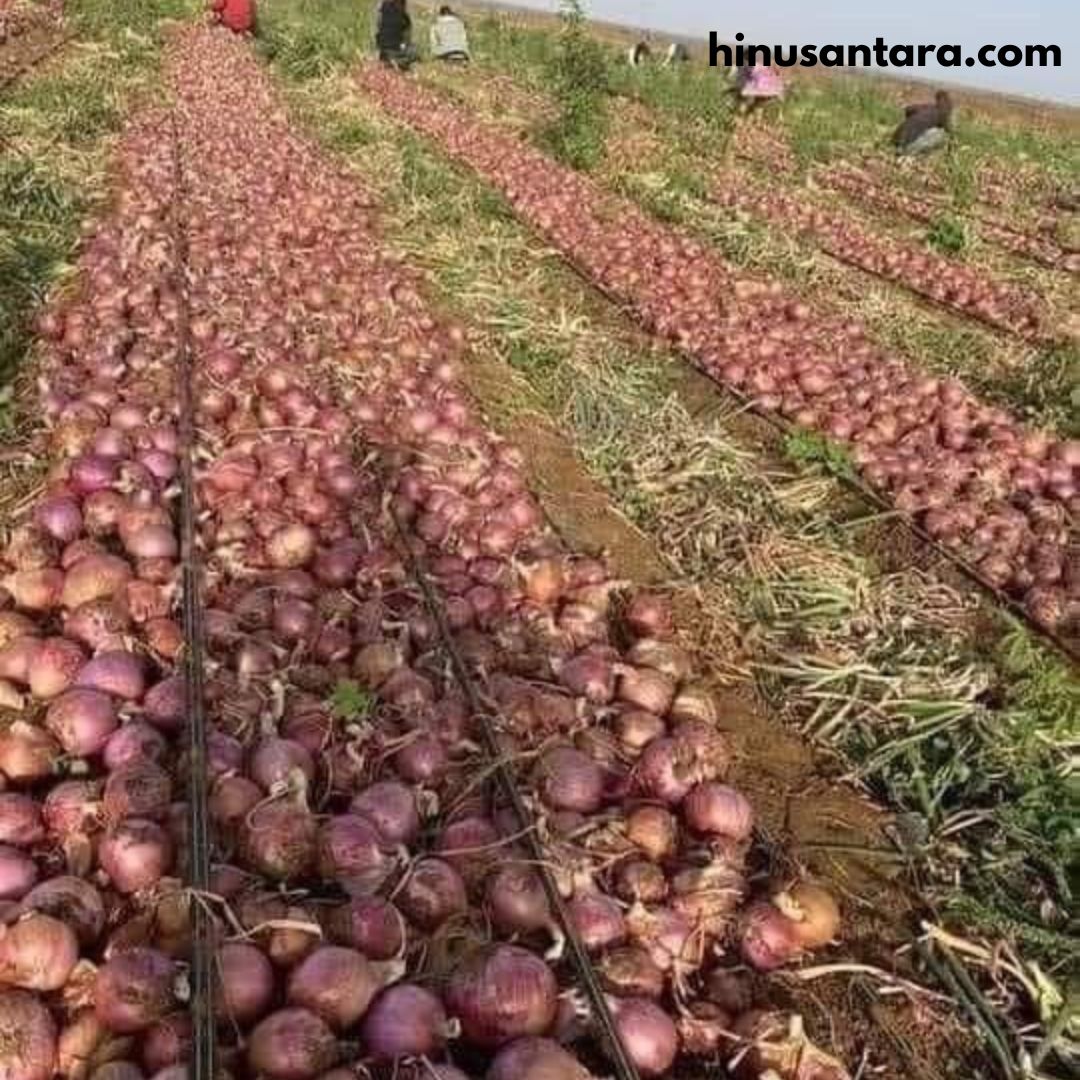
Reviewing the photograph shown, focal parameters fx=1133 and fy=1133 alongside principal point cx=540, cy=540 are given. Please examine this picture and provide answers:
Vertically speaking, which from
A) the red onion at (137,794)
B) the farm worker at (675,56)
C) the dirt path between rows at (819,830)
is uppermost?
the farm worker at (675,56)

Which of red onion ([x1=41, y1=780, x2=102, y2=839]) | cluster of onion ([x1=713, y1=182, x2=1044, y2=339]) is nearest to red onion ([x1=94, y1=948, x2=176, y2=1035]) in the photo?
red onion ([x1=41, y1=780, x2=102, y2=839])

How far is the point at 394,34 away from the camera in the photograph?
22.4 metres

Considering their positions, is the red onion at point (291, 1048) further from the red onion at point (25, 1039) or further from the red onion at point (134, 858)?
the red onion at point (134, 858)

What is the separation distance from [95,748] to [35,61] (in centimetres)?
1775

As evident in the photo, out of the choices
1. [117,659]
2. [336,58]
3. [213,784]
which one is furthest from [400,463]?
[336,58]

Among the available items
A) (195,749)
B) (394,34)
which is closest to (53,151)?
(195,749)

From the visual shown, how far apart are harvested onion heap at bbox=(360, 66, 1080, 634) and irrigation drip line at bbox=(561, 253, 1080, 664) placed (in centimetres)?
4

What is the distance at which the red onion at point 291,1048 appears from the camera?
7.34 feet

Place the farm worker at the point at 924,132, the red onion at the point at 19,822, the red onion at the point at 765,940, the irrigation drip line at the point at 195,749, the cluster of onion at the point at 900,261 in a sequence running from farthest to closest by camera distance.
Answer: the farm worker at the point at 924,132, the cluster of onion at the point at 900,261, the red onion at the point at 765,940, the red onion at the point at 19,822, the irrigation drip line at the point at 195,749

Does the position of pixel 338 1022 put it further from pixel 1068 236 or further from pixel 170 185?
pixel 1068 236

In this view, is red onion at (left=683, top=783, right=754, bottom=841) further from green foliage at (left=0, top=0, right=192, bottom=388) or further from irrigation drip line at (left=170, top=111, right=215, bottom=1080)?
green foliage at (left=0, top=0, right=192, bottom=388)

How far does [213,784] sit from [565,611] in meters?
1.60

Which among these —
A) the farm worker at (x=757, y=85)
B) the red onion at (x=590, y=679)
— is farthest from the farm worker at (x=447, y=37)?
the red onion at (x=590, y=679)

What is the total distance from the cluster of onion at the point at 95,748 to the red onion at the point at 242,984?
9 cm
